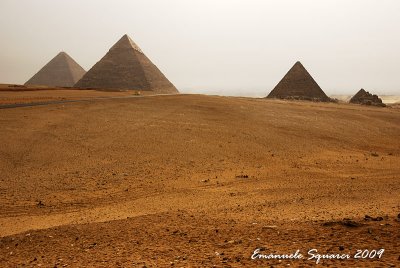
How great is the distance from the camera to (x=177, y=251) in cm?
383

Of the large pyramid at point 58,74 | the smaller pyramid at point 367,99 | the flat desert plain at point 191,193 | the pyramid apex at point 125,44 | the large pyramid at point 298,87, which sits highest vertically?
the pyramid apex at point 125,44

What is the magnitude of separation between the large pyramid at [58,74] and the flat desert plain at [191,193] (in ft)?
181

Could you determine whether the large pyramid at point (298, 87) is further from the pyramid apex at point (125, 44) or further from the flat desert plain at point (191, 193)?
the flat desert plain at point (191, 193)

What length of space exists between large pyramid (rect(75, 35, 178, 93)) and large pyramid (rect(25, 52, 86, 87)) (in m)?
15.9

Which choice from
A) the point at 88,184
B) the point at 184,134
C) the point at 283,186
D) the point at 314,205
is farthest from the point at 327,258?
the point at 184,134

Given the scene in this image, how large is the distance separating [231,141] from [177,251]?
9.03 m

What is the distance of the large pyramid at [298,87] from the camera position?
151 feet

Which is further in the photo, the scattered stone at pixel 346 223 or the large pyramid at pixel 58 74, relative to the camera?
the large pyramid at pixel 58 74

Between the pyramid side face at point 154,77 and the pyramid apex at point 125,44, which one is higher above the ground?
the pyramid apex at point 125,44

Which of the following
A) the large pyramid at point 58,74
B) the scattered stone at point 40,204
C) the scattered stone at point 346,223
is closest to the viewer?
the scattered stone at point 346,223

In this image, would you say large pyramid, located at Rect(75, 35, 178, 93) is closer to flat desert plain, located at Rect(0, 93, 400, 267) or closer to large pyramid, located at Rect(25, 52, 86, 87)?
large pyramid, located at Rect(25, 52, 86, 87)

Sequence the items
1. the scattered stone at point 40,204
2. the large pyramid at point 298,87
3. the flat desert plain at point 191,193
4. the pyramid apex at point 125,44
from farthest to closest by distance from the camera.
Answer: the pyramid apex at point 125,44
the large pyramid at point 298,87
the scattered stone at point 40,204
the flat desert plain at point 191,193

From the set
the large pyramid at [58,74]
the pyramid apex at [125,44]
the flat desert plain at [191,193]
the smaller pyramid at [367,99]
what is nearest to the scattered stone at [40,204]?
the flat desert plain at [191,193]

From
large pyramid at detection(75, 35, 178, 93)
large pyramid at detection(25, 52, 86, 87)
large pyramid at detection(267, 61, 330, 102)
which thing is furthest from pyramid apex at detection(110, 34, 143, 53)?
large pyramid at detection(267, 61, 330, 102)
